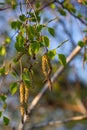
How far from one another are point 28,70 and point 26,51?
0.25ft

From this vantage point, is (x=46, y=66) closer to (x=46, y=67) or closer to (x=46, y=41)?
(x=46, y=67)

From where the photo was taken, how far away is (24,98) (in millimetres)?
1275

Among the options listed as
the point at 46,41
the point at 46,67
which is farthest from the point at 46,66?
the point at 46,41

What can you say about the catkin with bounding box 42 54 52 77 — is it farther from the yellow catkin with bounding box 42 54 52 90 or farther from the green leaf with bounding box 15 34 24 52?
the green leaf with bounding box 15 34 24 52

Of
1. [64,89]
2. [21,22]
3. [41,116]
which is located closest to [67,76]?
[64,89]

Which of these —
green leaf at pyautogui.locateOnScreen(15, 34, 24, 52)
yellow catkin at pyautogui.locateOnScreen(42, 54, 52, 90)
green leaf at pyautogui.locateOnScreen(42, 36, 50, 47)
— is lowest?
yellow catkin at pyautogui.locateOnScreen(42, 54, 52, 90)

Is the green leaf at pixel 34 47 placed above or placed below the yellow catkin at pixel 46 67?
above

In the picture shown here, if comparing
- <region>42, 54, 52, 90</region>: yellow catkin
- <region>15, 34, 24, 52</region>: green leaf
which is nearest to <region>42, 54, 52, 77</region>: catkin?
<region>42, 54, 52, 90</region>: yellow catkin

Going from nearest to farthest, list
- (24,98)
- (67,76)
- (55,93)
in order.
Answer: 1. (24,98)
2. (67,76)
3. (55,93)

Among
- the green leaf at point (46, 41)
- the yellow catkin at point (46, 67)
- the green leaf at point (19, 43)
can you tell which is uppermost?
the green leaf at point (19, 43)

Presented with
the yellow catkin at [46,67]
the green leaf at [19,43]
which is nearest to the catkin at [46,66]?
the yellow catkin at [46,67]

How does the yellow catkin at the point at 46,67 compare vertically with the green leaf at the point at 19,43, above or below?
below

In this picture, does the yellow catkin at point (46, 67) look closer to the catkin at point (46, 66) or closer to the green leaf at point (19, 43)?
the catkin at point (46, 66)

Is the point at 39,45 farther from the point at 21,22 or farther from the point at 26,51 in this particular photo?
the point at 21,22
